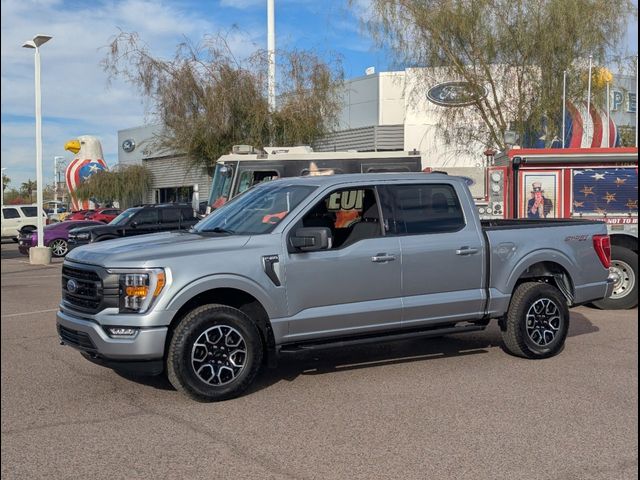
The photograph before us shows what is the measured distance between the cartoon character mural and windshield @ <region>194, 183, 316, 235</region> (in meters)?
50.0

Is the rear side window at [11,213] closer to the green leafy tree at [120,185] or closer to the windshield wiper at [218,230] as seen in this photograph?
the green leafy tree at [120,185]

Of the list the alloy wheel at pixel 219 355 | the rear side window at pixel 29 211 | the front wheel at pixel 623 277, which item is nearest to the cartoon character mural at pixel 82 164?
the rear side window at pixel 29 211

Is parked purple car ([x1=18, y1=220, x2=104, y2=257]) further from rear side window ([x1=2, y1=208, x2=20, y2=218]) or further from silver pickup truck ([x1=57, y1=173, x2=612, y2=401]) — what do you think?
silver pickup truck ([x1=57, y1=173, x2=612, y2=401])

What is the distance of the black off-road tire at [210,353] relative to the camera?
5.88m

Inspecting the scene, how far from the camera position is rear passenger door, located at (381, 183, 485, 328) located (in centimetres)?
690

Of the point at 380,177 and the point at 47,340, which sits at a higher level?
the point at 380,177

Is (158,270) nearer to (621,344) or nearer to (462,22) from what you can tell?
(621,344)

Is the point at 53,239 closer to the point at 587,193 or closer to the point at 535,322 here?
the point at 587,193

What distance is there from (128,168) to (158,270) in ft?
160

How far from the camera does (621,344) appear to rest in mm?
8445

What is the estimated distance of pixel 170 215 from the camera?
2122 centimetres

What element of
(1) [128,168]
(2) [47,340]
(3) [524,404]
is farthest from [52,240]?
(1) [128,168]

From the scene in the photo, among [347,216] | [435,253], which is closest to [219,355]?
[347,216]

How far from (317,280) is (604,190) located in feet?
20.9
